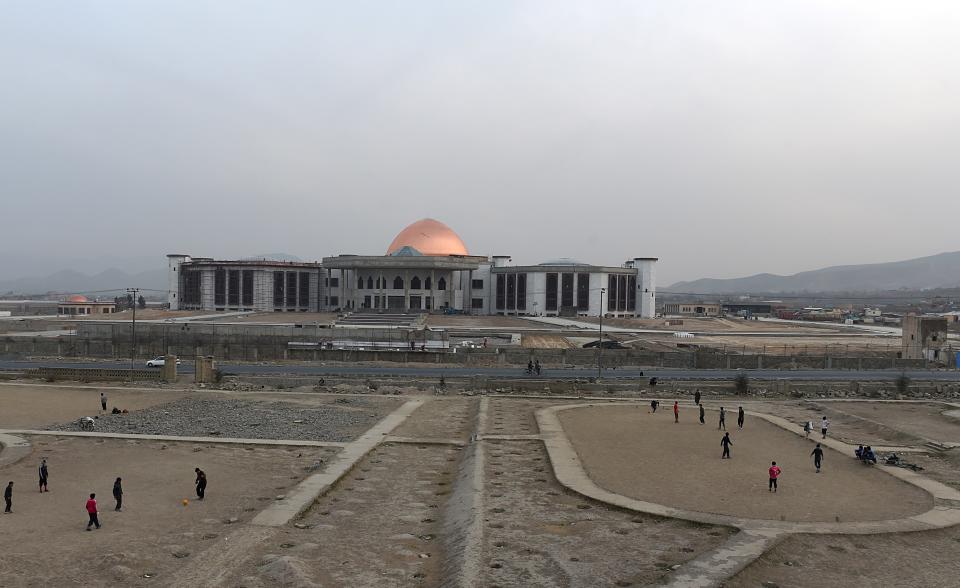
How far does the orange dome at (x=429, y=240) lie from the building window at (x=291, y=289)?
1491 centimetres

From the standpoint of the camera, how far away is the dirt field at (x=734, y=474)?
1939 centimetres

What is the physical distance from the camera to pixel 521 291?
353 ft

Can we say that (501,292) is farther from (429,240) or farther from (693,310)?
(693,310)

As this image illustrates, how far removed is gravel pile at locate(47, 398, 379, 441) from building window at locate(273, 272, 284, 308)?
70672mm

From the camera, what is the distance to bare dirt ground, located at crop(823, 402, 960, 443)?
32891 millimetres

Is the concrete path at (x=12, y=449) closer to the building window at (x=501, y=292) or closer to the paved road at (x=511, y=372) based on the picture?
the paved road at (x=511, y=372)

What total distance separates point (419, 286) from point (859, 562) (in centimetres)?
8884

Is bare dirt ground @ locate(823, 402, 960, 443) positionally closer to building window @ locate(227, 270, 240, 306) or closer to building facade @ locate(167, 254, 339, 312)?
building facade @ locate(167, 254, 339, 312)

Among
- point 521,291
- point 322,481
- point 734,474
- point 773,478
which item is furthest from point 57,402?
point 521,291

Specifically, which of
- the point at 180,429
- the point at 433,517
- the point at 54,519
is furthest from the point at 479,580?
the point at 180,429

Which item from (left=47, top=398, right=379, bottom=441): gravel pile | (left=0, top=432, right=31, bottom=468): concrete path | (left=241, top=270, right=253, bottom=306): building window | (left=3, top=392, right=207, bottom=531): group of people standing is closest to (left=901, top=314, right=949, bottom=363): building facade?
(left=47, top=398, right=379, bottom=441): gravel pile

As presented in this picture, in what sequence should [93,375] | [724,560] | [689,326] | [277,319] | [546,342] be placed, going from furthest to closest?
[689,326]
[277,319]
[546,342]
[93,375]
[724,560]

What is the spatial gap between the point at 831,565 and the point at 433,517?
9577 millimetres

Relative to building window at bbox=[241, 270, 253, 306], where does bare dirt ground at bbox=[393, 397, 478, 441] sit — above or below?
below
